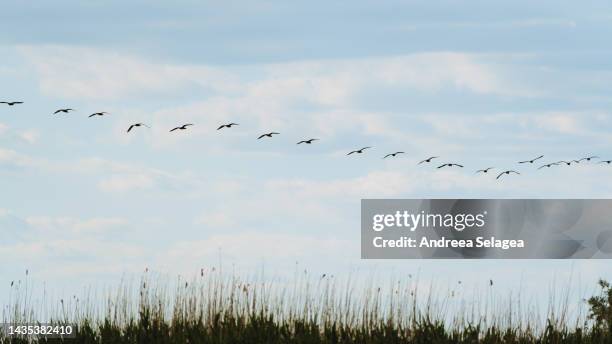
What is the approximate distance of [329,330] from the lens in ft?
70.3

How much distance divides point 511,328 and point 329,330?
3.39 metres

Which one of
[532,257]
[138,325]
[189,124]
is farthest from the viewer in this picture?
[532,257]

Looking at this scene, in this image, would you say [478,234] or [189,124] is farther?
[478,234]

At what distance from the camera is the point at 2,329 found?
73.3 feet

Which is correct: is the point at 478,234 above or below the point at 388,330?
Result: above

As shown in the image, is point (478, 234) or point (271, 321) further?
point (478, 234)

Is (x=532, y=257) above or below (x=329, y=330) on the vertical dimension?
above

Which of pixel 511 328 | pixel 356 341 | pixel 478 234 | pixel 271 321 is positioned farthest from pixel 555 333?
pixel 478 234

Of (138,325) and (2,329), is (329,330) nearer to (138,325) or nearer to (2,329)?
(138,325)

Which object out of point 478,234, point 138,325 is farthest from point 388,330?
point 478,234

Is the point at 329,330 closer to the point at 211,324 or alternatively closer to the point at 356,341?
the point at 356,341

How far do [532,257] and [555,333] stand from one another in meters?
9.57

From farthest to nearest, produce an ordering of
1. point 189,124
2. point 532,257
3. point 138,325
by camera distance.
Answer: point 532,257 < point 138,325 < point 189,124

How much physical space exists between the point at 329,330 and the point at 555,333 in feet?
13.7
